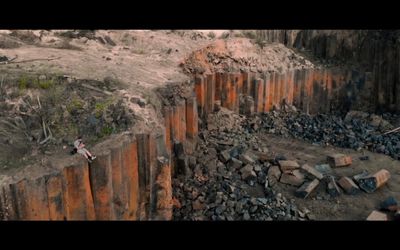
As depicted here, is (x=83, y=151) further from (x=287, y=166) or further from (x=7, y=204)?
(x=287, y=166)

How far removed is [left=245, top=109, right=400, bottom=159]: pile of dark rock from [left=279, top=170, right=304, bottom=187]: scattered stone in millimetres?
2961

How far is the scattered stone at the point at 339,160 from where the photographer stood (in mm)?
10680

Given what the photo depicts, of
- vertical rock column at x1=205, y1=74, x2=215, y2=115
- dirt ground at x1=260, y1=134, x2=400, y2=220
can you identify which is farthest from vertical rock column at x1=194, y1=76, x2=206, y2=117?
dirt ground at x1=260, y1=134, x2=400, y2=220

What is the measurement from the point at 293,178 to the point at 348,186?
50.9 inches

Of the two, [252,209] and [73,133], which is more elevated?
[73,133]

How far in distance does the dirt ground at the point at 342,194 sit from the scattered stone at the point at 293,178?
11cm

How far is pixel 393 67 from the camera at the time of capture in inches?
564

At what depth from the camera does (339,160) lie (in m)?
10.7

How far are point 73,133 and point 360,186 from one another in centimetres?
693

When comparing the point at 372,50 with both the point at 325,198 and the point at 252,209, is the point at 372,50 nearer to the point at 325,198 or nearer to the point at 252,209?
the point at 325,198

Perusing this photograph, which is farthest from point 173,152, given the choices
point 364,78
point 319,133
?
point 364,78

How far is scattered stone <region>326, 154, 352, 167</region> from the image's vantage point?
10.7 m

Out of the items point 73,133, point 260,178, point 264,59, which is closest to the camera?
point 73,133

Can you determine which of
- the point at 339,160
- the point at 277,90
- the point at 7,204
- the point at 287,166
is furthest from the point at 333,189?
the point at 7,204
